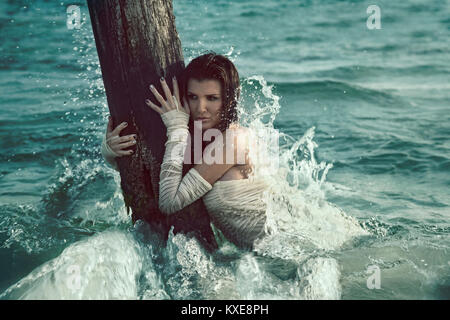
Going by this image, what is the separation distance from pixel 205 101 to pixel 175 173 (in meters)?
0.56

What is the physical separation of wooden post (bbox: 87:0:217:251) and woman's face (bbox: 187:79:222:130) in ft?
0.59

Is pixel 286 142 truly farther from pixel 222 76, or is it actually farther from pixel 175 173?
pixel 175 173

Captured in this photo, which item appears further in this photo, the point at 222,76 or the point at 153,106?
the point at 222,76

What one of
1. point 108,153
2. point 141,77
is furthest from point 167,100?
point 108,153

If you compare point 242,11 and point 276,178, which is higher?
point 242,11

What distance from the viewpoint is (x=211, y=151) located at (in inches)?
148

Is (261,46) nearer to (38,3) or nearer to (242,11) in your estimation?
(242,11)

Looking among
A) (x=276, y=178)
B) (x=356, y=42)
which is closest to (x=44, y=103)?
(x=276, y=178)

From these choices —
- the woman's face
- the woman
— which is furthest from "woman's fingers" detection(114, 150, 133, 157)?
the woman's face

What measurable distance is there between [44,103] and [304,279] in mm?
6656

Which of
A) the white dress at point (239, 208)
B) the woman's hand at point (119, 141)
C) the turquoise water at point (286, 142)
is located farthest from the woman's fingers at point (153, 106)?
the turquoise water at point (286, 142)

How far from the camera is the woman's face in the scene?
12.2ft

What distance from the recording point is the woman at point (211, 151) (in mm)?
3637
